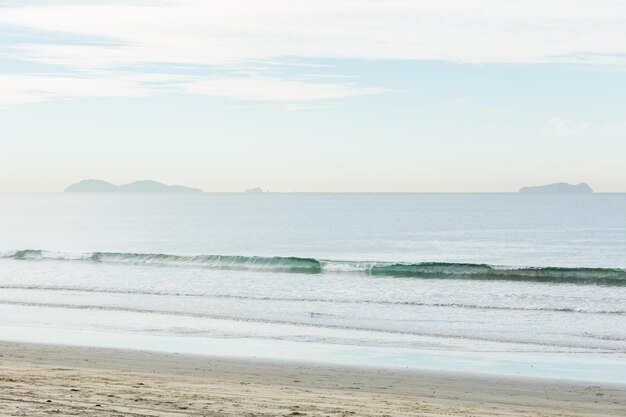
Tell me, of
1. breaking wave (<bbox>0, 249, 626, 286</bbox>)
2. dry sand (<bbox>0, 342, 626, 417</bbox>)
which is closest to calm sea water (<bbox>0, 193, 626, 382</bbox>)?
breaking wave (<bbox>0, 249, 626, 286</bbox>)

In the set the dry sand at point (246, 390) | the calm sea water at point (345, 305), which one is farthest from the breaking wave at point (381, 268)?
the dry sand at point (246, 390)

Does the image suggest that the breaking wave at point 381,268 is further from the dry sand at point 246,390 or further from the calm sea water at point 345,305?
the dry sand at point 246,390

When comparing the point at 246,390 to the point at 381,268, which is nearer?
the point at 246,390

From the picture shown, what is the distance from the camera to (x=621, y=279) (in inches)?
1463

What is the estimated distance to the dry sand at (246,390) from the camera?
33.7 ft

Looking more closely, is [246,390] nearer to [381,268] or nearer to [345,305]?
[345,305]

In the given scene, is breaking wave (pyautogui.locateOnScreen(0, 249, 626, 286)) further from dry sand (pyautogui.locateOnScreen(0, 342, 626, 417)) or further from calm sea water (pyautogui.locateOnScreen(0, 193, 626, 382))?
dry sand (pyautogui.locateOnScreen(0, 342, 626, 417))

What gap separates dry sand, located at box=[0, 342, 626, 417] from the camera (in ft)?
33.7

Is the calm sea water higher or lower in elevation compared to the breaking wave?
lower

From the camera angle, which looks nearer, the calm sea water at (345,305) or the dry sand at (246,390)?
the dry sand at (246,390)

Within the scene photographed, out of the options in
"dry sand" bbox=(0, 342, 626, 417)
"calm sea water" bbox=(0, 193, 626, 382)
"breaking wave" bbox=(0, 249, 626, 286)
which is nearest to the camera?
"dry sand" bbox=(0, 342, 626, 417)

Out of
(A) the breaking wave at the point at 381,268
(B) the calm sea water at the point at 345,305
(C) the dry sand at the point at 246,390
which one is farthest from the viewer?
(A) the breaking wave at the point at 381,268

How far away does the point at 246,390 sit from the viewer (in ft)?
41.0

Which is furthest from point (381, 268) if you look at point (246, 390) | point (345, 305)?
point (246, 390)
